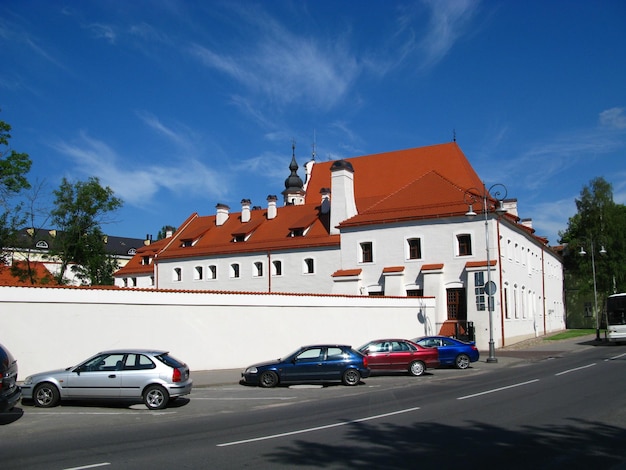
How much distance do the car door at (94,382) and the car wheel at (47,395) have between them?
31cm

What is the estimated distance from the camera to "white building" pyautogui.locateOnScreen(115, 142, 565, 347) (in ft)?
130

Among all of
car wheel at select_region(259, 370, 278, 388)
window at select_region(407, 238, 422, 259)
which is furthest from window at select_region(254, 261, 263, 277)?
car wheel at select_region(259, 370, 278, 388)

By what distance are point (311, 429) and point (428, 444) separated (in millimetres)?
2615

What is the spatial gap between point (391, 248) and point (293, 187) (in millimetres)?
35821

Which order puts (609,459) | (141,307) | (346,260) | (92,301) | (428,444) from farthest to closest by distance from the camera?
1. (346,260)
2. (141,307)
3. (92,301)
4. (428,444)
5. (609,459)

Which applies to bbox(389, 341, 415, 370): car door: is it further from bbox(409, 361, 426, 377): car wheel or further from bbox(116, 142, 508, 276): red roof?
bbox(116, 142, 508, 276): red roof

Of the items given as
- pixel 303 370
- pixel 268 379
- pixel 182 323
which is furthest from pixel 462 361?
pixel 182 323

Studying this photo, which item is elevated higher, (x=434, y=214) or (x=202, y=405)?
(x=434, y=214)

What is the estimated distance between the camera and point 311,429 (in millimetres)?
11414

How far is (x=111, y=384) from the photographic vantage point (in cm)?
1512

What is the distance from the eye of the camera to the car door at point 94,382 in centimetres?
1509

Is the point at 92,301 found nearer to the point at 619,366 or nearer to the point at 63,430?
the point at 63,430

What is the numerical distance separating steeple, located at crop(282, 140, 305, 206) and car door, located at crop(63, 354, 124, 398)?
55557mm

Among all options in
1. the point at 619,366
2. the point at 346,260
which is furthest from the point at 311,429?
the point at 346,260
